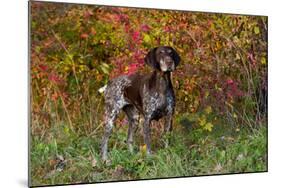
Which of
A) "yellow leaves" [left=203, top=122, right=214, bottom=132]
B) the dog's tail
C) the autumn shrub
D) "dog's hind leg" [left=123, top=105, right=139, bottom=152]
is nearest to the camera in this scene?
the autumn shrub

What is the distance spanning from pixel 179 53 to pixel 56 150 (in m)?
1.40

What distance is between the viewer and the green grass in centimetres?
542

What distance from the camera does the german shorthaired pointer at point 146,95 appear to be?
18.5ft

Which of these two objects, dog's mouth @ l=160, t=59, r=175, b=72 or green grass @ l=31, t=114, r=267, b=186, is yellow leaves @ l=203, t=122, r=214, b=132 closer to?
green grass @ l=31, t=114, r=267, b=186

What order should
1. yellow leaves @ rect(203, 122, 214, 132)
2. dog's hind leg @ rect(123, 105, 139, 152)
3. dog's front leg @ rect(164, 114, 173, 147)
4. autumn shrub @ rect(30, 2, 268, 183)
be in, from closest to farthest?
autumn shrub @ rect(30, 2, 268, 183) < dog's hind leg @ rect(123, 105, 139, 152) < dog's front leg @ rect(164, 114, 173, 147) < yellow leaves @ rect(203, 122, 214, 132)

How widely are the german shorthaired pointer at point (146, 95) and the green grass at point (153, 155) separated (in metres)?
0.09

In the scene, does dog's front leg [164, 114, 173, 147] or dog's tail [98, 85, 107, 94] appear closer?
dog's tail [98, 85, 107, 94]

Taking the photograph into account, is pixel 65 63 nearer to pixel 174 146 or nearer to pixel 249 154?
pixel 174 146

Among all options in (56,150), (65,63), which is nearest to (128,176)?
(56,150)

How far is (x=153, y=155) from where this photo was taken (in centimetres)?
575

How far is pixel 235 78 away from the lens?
20.1ft

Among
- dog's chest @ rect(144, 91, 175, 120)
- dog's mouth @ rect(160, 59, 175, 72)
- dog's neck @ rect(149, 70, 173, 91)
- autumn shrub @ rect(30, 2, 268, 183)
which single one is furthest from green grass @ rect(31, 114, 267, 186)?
dog's mouth @ rect(160, 59, 175, 72)

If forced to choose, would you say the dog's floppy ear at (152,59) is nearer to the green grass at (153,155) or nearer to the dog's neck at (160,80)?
the dog's neck at (160,80)

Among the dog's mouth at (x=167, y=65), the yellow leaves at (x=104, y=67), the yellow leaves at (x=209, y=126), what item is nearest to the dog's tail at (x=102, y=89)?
the yellow leaves at (x=104, y=67)
